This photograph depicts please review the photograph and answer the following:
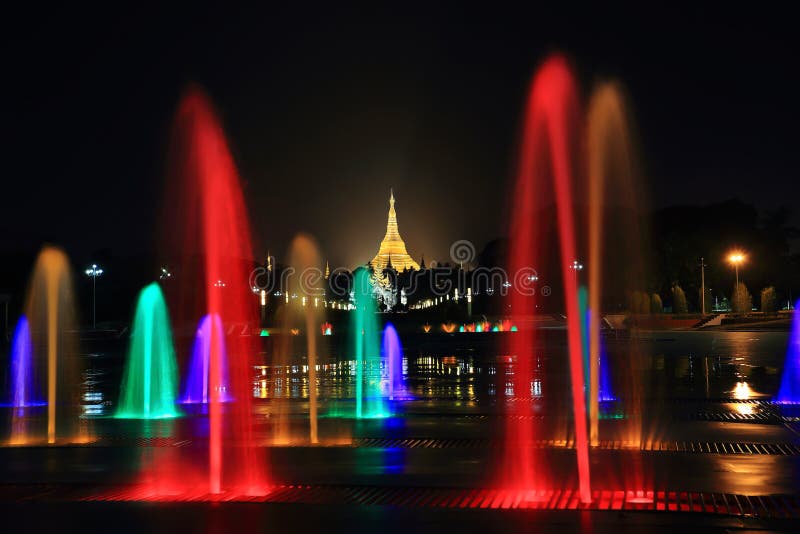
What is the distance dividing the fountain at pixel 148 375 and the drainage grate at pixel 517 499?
7056mm

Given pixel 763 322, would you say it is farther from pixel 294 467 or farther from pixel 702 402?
pixel 294 467

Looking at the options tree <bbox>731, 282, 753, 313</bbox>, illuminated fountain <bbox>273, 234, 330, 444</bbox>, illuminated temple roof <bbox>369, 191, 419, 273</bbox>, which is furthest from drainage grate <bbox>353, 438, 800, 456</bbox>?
illuminated temple roof <bbox>369, 191, 419, 273</bbox>

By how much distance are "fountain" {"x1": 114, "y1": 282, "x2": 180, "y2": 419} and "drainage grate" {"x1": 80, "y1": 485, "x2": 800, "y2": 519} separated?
7056 mm

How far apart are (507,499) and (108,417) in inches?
361

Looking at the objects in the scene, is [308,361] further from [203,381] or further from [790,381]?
[790,381]

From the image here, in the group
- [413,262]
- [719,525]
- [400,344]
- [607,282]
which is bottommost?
[719,525]

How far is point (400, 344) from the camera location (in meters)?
42.8

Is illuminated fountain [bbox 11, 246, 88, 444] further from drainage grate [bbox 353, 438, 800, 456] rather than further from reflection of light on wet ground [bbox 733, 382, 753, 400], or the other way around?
reflection of light on wet ground [bbox 733, 382, 753, 400]

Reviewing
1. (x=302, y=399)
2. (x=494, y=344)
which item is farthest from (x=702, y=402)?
(x=494, y=344)

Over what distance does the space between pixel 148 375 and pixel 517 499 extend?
12376 mm

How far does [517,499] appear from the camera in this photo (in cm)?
788

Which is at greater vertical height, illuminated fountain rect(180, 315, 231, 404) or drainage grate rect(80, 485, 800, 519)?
illuminated fountain rect(180, 315, 231, 404)

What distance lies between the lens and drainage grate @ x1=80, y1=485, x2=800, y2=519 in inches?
291

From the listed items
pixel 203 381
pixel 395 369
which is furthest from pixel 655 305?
pixel 203 381
